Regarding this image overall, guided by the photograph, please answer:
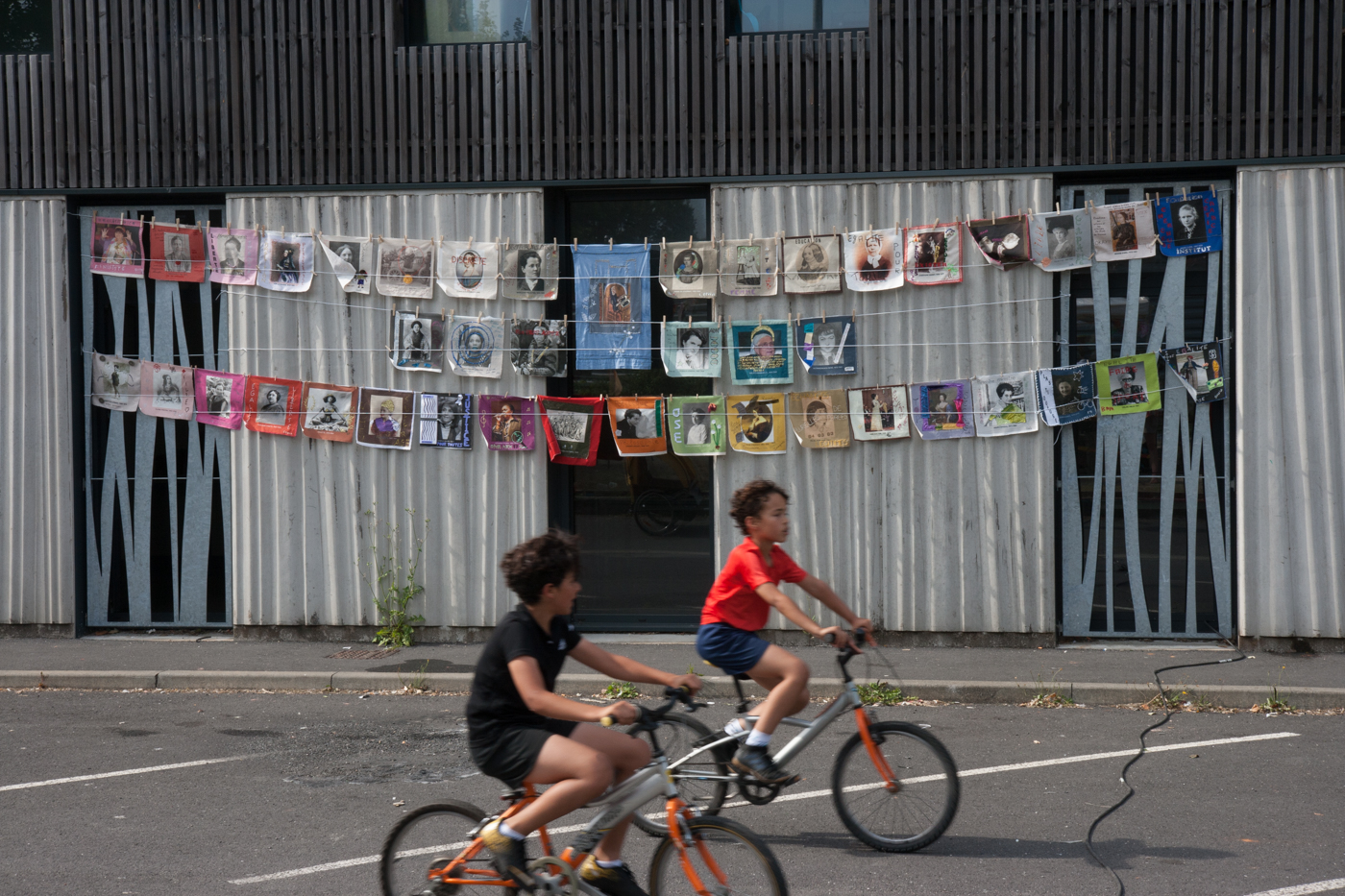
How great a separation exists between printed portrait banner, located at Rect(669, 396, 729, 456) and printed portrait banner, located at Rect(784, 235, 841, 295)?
1.21m

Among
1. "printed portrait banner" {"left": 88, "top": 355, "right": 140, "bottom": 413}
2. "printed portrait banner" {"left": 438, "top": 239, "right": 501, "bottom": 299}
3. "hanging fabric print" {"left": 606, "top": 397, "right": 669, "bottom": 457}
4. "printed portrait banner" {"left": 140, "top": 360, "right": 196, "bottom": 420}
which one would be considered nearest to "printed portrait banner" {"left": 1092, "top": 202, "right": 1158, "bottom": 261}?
"hanging fabric print" {"left": 606, "top": 397, "right": 669, "bottom": 457}

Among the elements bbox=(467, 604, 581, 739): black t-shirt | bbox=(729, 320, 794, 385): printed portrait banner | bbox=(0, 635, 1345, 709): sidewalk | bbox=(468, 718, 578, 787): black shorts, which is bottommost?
bbox=(0, 635, 1345, 709): sidewalk

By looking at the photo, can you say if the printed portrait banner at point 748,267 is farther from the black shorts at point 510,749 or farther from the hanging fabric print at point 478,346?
the black shorts at point 510,749

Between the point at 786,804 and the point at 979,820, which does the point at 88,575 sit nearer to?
the point at 786,804

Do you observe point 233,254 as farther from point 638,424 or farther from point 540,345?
point 638,424

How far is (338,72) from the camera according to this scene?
10094 millimetres

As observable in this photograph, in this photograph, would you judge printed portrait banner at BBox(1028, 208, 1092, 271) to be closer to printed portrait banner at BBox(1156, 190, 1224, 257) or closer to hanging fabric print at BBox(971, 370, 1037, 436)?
printed portrait banner at BBox(1156, 190, 1224, 257)

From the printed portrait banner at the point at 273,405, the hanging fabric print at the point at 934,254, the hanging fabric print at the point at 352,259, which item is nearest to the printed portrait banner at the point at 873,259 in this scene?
the hanging fabric print at the point at 934,254

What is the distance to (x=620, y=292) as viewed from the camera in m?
9.97

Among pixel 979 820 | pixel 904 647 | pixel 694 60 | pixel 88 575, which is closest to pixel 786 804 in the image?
pixel 979 820

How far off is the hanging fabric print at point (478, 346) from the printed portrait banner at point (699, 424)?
1614mm

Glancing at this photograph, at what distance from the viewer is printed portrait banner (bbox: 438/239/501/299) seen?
995cm

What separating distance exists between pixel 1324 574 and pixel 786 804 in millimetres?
5890

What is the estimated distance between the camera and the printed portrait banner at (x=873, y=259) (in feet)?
31.6
